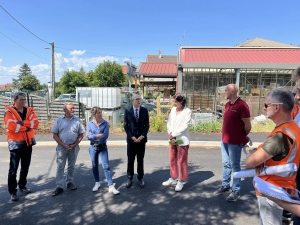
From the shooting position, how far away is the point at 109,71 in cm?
3916

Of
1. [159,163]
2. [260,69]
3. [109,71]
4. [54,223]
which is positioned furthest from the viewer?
[109,71]

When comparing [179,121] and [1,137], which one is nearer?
[179,121]

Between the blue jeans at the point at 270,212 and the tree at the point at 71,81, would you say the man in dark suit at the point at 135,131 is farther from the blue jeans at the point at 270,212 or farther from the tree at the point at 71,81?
the tree at the point at 71,81

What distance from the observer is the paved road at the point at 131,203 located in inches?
124

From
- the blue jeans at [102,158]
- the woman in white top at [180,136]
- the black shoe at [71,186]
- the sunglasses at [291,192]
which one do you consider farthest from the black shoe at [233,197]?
the black shoe at [71,186]

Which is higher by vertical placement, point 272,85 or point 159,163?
point 272,85

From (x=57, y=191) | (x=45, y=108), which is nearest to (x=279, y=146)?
(x=57, y=191)

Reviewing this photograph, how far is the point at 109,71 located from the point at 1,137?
105 feet

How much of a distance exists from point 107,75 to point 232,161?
37439mm

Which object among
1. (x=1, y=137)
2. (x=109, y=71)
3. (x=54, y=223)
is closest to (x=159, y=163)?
(x=54, y=223)

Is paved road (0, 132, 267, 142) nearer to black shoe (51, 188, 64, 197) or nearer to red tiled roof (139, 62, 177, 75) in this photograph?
black shoe (51, 188, 64, 197)

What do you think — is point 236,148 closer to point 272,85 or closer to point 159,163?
point 159,163

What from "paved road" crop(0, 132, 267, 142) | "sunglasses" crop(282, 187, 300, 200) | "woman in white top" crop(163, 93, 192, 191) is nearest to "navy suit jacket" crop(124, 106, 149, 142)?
"woman in white top" crop(163, 93, 192, 191)

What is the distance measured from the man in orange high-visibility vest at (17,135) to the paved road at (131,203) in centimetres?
43
